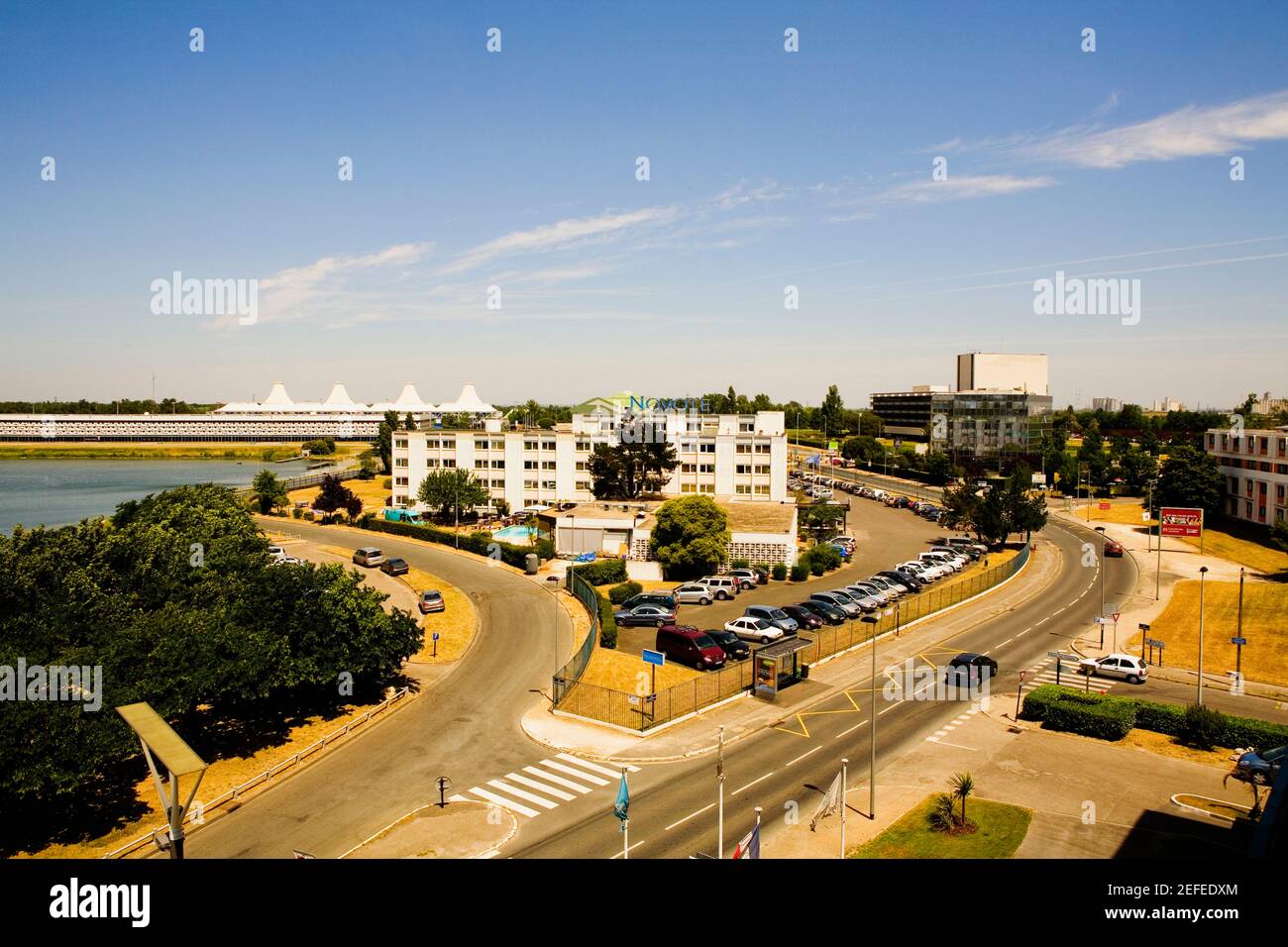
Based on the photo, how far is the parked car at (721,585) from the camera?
163 feet

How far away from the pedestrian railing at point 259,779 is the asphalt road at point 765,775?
9.36 metres

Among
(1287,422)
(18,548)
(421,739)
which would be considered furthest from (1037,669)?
(1287,422)

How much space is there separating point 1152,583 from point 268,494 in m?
81.5

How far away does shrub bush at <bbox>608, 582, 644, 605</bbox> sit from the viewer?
162 ft

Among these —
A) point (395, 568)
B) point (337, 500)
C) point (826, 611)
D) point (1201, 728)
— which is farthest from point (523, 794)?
point (337, 500)

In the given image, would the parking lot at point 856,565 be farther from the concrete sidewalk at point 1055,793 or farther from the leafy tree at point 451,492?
the leafy tree at point 451,492

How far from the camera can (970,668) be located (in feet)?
118

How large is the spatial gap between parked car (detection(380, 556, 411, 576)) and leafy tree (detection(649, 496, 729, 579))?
17.5m

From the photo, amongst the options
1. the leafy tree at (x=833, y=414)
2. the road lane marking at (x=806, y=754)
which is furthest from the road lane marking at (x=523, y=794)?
the leafy tree at (x=833, y=414)

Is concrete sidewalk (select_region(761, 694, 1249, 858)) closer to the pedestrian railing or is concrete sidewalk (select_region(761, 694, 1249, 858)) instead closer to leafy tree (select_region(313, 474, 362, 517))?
the pedestrian railing

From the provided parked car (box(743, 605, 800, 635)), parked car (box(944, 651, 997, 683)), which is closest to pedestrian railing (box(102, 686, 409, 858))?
parked car (box(743, 605, 800, 635))

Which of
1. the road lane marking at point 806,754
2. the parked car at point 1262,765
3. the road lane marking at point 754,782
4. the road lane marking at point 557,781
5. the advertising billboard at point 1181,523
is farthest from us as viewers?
the advertising billboard at point 1181,523
